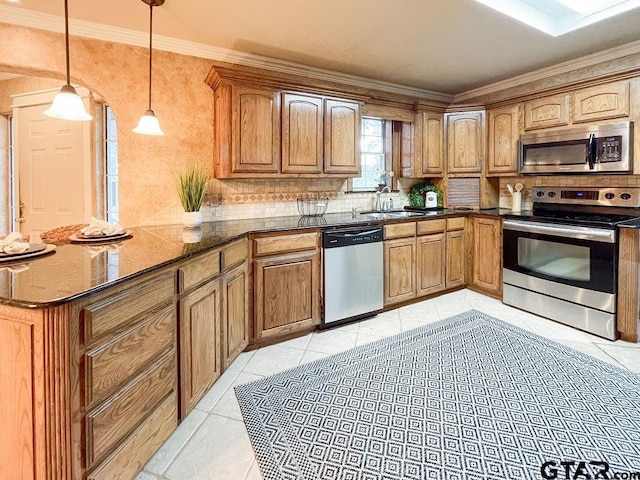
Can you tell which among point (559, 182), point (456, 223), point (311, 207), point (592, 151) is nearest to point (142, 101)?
point (311, 207)

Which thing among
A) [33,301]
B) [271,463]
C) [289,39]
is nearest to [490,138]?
[289,39]

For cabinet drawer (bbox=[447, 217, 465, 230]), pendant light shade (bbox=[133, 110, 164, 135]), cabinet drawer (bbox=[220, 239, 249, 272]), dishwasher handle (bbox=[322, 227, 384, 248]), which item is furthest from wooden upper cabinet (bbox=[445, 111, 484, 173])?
pendant light shade (bbox=[133, 110, 164, 135])

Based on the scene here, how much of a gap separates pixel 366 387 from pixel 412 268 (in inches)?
68.0

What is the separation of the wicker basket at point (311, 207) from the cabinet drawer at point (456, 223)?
4.64 ft

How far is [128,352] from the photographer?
4.52 feet

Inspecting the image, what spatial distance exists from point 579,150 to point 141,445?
4060 millimetres

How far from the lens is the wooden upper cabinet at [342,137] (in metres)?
3.38

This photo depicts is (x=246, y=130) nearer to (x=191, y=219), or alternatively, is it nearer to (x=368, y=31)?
(x=191, y=219)

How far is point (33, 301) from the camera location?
1027 millimetres

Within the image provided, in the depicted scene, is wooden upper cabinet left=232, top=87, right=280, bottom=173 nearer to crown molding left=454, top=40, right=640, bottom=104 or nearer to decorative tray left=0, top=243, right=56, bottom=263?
decorative tray left=0, top=243, right=56, bottom=263

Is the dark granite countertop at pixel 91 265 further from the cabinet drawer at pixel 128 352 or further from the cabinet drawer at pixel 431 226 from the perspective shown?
the cabinet drawer at pixel 431 226

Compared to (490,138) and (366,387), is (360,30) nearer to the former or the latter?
(490,138)

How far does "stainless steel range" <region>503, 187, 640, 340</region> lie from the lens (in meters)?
2.86

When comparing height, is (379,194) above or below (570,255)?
above
